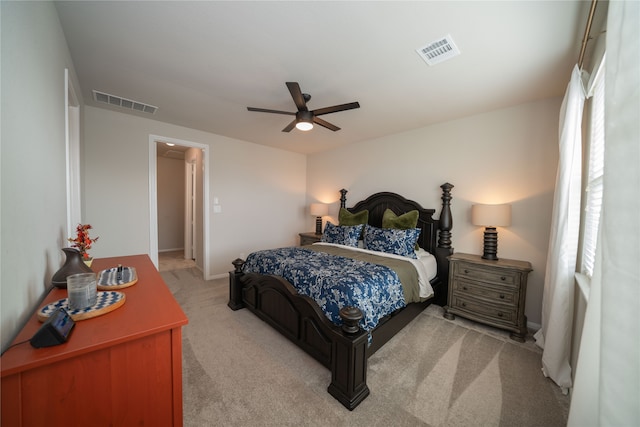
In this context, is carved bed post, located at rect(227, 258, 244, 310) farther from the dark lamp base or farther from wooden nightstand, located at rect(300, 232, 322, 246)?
the dark lamp base

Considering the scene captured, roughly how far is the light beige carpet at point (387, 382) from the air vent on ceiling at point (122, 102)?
2.71m

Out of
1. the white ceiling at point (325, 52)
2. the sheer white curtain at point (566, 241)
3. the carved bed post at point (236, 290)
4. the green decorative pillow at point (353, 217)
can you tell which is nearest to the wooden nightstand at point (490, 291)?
the sheer white curtain at point (566, 241)

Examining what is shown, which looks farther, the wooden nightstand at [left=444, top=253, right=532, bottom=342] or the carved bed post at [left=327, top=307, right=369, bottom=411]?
the wooden nightstand at [left=444, top=253, right=532, bottom=342]

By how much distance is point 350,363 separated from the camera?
5.14ft

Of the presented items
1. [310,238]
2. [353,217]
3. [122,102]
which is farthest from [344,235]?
[122,102]

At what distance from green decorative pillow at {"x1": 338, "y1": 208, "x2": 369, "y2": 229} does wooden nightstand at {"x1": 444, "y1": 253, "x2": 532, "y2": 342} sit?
1.43 m

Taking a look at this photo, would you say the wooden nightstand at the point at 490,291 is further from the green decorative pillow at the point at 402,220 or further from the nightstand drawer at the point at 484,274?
the green decorative pillow at the point at 402,220

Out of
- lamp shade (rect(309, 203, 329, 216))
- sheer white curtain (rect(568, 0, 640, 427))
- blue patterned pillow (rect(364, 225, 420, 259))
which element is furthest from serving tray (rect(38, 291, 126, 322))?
lamp shade (rect(309, 203, 329, 216))

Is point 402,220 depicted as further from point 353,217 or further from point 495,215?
point 495,215

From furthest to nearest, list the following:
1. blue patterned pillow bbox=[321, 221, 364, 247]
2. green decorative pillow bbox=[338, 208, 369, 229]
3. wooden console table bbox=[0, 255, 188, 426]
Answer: green decorative pillow bbox=[338, 208, 369, 229] → blue patterned pillow bbox=[321, 221, 364, 247] → wooden console table bbox=[0, 255, 188, 426]

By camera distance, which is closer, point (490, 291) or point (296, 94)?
point (296, 94)

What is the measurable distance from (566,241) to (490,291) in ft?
3.31

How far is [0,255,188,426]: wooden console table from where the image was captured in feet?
2.25

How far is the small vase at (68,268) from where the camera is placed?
122 cm
